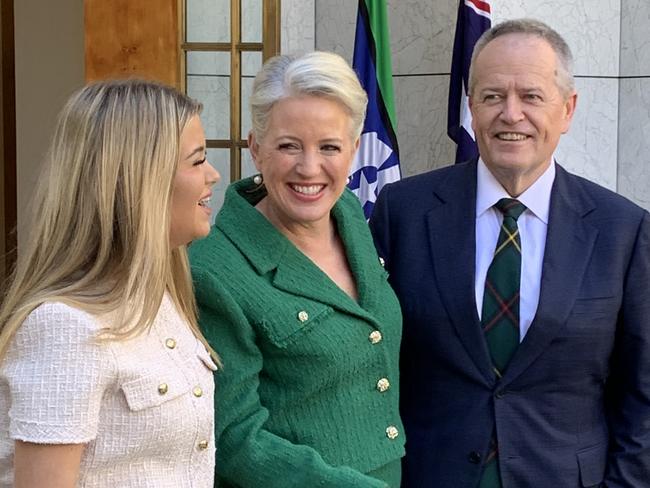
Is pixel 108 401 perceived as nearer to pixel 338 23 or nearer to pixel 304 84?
pixel 304 84

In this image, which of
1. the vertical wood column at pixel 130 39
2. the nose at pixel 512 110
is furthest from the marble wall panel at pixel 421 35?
the nose at pixel 512 110

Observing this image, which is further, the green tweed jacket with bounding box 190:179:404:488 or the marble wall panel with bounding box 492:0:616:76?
the marble wall panel with bounding box 492:0:616:76

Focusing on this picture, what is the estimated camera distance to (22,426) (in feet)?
5.78

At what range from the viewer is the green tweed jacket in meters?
2.29

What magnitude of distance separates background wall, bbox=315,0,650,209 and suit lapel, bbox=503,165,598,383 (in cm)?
205

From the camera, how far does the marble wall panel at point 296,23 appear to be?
192 inches

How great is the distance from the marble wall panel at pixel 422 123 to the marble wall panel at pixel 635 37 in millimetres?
823

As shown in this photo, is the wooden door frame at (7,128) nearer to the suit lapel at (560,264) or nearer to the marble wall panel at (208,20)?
the marble wall panel at (208,20)

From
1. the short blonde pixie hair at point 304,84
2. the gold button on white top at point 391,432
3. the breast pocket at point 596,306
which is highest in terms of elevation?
the short blonde pixie hair at point 304,84

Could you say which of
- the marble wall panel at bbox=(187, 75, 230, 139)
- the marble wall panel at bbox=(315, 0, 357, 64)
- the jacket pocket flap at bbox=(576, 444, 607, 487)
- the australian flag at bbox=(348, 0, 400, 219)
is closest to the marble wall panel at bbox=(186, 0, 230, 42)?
the marble wall panel at bbox=(187, 75, 230, 139)

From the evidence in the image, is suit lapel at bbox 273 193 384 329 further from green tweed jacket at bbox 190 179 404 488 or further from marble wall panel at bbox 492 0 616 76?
marble wall panel at bbox 492 0 616 76

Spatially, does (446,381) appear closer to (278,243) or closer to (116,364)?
(278,243)

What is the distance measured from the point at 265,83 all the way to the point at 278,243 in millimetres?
350


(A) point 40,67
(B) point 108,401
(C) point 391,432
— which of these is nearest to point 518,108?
(C) point 391,432
